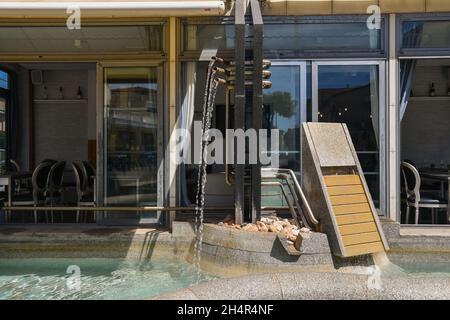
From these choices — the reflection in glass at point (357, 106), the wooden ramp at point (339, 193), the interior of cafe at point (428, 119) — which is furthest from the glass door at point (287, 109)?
the interior of cafe at point (428, 119)

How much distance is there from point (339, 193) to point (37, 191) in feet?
13.0

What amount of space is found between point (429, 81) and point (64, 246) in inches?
277

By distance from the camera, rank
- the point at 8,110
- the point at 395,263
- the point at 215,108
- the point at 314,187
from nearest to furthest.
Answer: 1. the point at 314,187
2. the point at 395,263
3. the point at 215,108
4. the point at 8,110

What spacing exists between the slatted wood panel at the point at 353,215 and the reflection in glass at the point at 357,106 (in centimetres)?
104

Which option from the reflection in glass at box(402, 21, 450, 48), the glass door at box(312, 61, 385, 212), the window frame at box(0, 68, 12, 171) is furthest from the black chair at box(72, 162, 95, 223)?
the reflection in glass at box(402, 21, 450, 48)

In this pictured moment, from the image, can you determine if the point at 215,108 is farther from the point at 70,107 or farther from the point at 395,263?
the point at 70,107

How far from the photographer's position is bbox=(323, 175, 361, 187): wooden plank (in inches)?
166

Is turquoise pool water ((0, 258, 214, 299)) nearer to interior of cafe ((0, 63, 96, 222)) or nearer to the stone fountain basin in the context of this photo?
the stone fountain basin

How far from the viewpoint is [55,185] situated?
646cm

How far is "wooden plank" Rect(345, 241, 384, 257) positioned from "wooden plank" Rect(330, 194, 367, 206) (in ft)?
1.37

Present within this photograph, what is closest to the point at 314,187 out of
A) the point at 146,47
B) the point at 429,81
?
the point at 146,47

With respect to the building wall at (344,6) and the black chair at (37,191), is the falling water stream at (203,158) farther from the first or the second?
the black chair at (37,191)

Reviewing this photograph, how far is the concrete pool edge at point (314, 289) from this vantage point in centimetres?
246

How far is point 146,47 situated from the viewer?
5.39 metres
